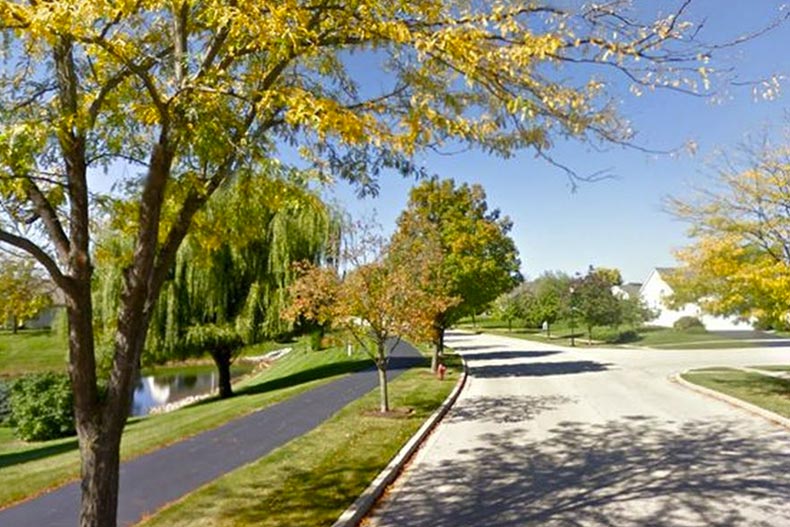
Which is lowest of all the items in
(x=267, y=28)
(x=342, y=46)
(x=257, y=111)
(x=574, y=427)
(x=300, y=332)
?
(x=574, y=427)

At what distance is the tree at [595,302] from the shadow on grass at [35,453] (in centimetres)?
3567

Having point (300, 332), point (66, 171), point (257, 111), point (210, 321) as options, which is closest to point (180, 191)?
point (66, 171)

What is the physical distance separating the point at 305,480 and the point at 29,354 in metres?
48.0

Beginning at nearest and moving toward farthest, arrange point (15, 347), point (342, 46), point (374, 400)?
point (342, 46) < point (374, 400) < point (15, 347)

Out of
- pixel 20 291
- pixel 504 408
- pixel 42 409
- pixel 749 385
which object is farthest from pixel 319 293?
pixel 749 385

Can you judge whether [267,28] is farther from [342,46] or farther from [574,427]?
[574,427]

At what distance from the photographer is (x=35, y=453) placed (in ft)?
45.4

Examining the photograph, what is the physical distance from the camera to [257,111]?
4820 mm

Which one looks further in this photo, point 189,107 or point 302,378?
point 302,378

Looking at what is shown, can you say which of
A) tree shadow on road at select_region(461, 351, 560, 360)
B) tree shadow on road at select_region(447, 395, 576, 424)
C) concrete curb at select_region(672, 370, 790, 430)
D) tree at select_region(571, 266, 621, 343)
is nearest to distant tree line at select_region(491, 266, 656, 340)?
tree at select_region(571, 266, 621, 343)

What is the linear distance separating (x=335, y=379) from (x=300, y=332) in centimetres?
294

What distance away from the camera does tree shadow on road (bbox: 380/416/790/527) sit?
6.50 metres

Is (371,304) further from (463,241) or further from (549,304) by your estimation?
(549,304)

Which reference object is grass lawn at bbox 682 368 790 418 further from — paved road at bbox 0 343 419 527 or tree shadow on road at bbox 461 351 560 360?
tree shadow on road at bbox 461 351 560 360
